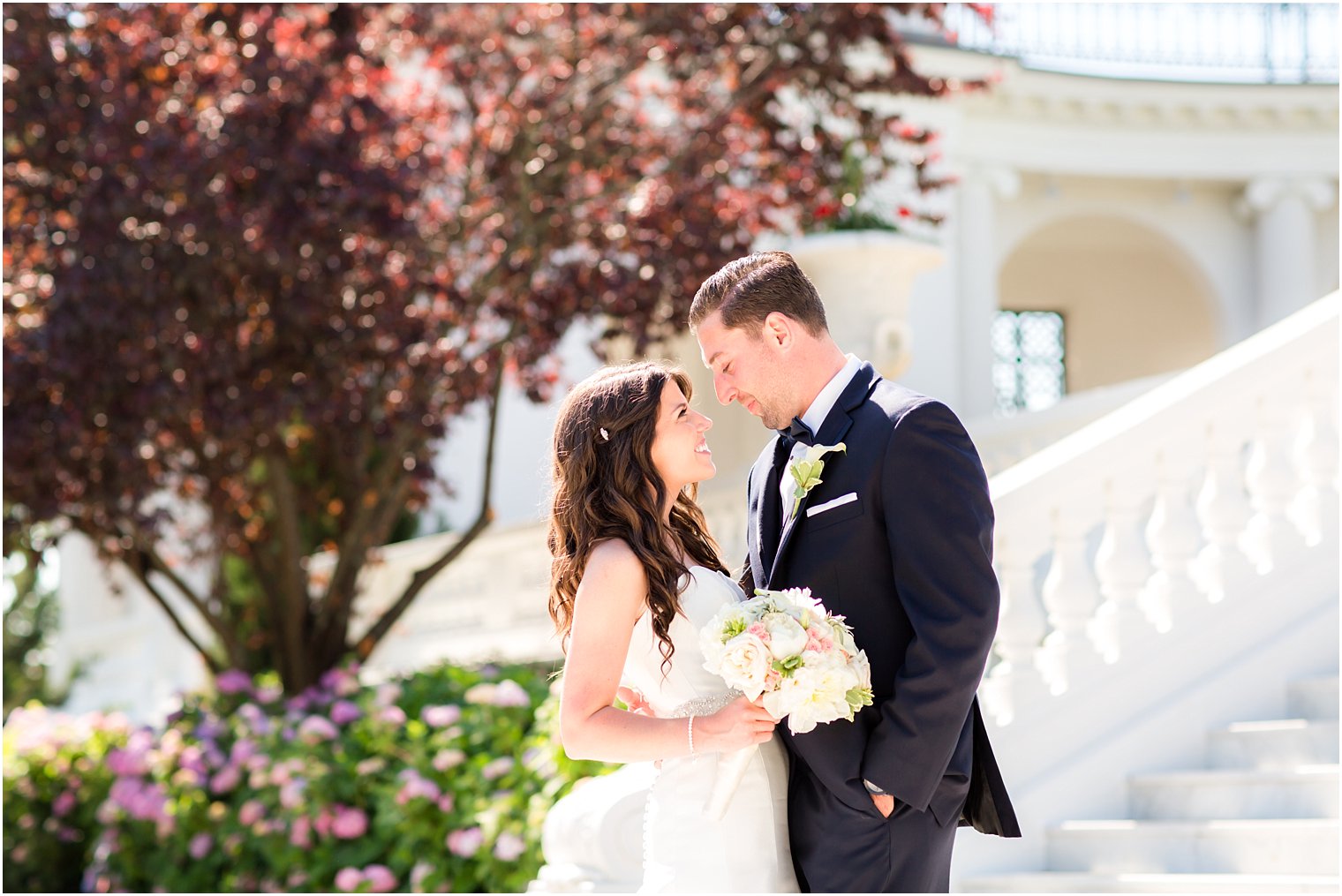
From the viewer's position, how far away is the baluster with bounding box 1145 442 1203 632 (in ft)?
17.4

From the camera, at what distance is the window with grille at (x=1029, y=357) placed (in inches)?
731

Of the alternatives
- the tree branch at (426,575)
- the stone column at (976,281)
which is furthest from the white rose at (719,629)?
the stone column at (976,281)

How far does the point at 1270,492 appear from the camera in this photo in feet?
18.2

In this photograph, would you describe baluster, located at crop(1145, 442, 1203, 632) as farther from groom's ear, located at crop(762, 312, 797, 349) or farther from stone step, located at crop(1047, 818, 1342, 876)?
groom's ear, located at crop(762, 312, 797, 349)

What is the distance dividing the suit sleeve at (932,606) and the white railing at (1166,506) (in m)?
2.03

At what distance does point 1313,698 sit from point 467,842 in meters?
3.50

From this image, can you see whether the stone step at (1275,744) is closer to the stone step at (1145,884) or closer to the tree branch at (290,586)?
the stone step at (1145,884)

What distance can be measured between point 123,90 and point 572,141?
2461 millimetres

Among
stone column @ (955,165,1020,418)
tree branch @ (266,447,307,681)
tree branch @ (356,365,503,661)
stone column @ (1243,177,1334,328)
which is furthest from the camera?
stone column @ (1243,177,1334,328)

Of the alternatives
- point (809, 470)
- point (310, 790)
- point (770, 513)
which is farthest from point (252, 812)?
point (809, 470)

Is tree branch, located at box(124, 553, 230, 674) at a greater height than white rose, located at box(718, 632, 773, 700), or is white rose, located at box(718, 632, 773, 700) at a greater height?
tree branch, located at box(124, 553, 230, 674)

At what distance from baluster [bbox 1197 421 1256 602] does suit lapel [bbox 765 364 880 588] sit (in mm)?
→ 2577

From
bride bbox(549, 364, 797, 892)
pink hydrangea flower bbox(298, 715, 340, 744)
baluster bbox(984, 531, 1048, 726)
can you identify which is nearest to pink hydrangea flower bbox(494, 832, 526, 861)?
pink hydrangea flower bbox(298, 715, 340, 744)

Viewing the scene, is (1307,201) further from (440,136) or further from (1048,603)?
(1048,603)
